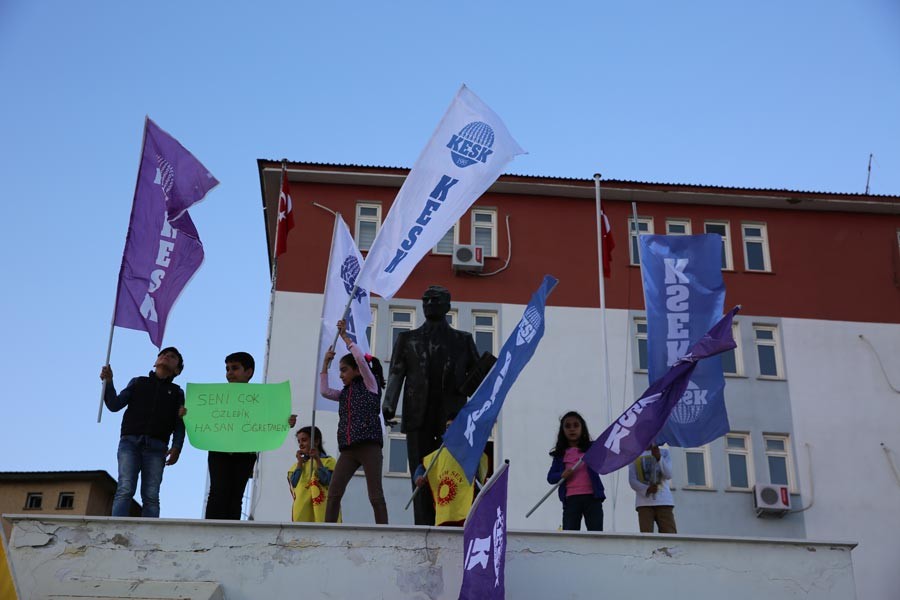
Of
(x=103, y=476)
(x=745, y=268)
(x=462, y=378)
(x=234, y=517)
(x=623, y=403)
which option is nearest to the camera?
(x=234, y=517)

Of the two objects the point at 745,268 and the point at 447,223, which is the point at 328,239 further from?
the point at 447,223

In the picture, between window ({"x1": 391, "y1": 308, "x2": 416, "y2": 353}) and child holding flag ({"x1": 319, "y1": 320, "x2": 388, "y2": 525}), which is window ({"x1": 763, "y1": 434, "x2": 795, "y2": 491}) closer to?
window ({"x1": 391, "y1": 308, "x2": 416, "y2": 353})

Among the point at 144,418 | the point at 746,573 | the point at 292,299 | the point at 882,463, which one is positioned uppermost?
the point at 292,299

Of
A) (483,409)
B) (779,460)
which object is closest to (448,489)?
(483,409)

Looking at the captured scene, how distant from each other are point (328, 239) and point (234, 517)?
21.8 meters

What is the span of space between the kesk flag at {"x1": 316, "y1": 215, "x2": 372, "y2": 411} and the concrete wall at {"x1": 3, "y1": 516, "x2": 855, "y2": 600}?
3509 millimetres

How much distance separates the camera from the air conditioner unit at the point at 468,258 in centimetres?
3175

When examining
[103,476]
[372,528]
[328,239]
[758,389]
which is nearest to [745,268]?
[758,389]

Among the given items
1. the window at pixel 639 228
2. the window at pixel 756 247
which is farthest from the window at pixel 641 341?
the window at pixel 756 247

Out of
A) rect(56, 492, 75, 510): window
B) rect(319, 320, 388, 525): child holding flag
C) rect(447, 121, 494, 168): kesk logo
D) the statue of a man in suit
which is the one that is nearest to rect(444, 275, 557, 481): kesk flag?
the statue of a man in suit

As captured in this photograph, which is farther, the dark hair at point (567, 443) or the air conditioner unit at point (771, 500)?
the air conditioner unit at point (771, 500)

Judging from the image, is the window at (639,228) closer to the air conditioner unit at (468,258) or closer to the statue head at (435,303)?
the air conditioner unit at (468,258)

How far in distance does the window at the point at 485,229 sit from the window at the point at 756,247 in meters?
6.85

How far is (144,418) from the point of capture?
10.7m
